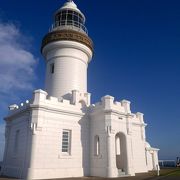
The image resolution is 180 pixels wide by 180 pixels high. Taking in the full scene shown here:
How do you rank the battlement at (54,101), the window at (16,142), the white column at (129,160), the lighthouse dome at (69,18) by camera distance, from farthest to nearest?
the lighthouse dome at (69,18), the window at (16,142), the white column at (129,160), the battlement at (54,101)

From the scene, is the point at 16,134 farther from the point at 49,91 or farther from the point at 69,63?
the point at 69,63

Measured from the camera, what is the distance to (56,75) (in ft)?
74.7

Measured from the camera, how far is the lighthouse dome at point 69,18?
25025 millimetres

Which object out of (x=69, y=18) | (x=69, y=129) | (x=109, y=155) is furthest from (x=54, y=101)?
(x=69, y=18)

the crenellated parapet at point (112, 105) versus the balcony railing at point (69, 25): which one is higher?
the balcony railing at point (69, 25)

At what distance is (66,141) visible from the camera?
1805cm

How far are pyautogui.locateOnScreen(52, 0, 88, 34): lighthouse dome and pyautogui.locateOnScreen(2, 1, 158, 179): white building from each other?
118 centimetres

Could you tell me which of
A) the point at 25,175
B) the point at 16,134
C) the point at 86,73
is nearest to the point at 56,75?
the point at 86,73

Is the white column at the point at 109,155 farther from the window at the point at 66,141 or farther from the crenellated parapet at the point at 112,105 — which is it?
the window at the point at 66,141

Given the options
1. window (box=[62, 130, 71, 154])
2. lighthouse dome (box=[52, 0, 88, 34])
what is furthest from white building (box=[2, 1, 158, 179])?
lighthouse dome (box=[52, 0, 88, 34])

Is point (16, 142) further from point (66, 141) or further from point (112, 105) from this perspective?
point (112, 105)

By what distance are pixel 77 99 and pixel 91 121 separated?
8.63ft

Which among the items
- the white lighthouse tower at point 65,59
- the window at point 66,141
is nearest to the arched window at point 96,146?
the window at point 66,141

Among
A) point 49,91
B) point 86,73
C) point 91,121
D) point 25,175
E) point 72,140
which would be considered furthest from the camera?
point 86,73
